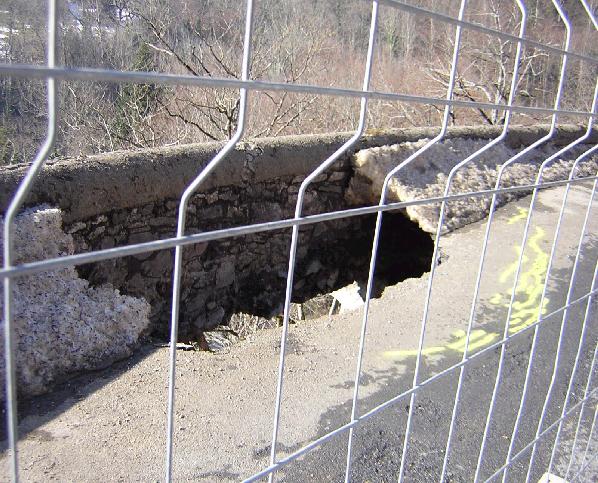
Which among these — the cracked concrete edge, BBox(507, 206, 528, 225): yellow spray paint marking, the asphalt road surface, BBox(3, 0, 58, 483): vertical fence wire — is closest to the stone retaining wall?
the cracked concrete edge

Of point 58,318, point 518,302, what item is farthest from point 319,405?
point 518,302

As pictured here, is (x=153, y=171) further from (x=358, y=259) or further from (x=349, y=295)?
(x=349, y=295)

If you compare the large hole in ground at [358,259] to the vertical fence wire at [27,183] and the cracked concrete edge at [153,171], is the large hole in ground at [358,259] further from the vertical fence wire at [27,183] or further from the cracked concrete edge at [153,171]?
the vertical fence wire at [27,183]

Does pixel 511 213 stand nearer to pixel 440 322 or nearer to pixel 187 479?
pixel 440 322

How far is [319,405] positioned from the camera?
2.82m

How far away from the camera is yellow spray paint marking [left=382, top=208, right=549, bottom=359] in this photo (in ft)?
11.3

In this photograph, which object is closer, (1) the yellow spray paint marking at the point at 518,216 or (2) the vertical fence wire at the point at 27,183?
(2) the vertical fence wire at the point at 27,183

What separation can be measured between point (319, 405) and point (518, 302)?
2110mm

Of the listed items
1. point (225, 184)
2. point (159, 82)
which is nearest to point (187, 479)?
point (159, 82)

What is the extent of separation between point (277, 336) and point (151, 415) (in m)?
1.08

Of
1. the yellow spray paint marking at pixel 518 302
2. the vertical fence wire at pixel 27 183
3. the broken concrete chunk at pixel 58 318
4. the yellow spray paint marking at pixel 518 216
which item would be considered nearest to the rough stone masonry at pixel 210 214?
the broken concrete chunk at pixel 58 318

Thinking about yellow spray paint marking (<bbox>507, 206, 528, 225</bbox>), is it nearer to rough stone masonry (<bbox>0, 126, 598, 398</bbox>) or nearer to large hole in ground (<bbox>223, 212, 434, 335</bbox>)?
rough stone masonry (<bbox>0, 126, 598, 398</bbox>)

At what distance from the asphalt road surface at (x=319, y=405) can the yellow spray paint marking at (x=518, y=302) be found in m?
0.01

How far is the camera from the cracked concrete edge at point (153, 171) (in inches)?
134
